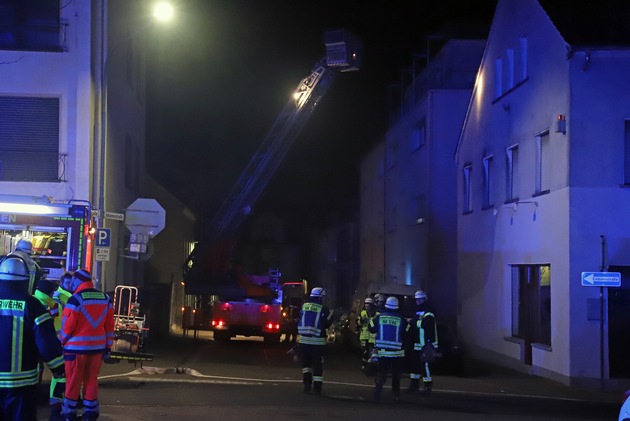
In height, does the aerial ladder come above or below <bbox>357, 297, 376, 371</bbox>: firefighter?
above

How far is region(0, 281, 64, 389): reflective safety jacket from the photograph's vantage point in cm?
668

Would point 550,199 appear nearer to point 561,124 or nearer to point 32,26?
point 561,124

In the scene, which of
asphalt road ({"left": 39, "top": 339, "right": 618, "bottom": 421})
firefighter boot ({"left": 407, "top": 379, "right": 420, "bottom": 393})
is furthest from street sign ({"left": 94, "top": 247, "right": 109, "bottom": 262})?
firefighter boot ({"left": 407, "top": 379, "right": 420, "bottom": 393})

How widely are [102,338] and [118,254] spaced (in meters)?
13.4

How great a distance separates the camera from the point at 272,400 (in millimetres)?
12562

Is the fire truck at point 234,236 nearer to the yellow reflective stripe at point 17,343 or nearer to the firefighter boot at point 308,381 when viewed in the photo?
the firefighter boot at point 308,381

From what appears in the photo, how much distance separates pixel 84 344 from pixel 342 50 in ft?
53.9

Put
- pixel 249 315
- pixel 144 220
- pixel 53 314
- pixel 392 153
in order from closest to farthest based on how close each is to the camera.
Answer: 1. pixel 53 314
2. pixel 144 220
3. pixel 249 315
4. pixel 392 153

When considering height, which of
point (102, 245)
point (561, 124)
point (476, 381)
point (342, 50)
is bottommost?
point (476, 381)

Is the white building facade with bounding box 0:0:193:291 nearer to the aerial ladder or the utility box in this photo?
the aerial ladder

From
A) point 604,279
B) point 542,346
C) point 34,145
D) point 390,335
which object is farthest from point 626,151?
point 34,145

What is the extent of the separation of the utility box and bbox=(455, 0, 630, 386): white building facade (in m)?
3.97

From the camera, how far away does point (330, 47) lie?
24.5 metres

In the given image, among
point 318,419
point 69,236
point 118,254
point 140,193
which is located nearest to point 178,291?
point 140,193
